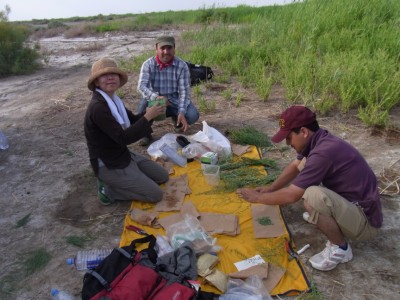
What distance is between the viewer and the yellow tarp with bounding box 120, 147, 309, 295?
236cm

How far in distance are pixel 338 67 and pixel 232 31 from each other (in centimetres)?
434

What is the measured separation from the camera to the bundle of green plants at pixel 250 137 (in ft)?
13.9

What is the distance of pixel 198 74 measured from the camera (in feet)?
21.2

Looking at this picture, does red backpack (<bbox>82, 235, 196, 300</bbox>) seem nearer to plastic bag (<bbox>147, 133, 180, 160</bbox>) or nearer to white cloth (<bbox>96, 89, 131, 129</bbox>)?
white cloth (<bbox>96, 89, 131, 129</bbox>)

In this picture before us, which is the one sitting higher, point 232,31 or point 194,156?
point 232,31

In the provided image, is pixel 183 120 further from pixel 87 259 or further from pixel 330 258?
pixel 330 258

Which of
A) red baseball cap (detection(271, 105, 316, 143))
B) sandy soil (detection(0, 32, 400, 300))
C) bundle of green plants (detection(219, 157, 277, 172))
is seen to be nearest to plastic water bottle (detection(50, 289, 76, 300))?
sandy soil (detection(0, 32, 400, 300))

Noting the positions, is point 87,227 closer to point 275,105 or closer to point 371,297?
point 371,297

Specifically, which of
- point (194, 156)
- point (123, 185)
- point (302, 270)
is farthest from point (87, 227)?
point (302, 270)

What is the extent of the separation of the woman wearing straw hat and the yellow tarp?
199mm

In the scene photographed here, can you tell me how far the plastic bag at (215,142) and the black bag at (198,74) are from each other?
2489 millimetres

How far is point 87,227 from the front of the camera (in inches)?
120

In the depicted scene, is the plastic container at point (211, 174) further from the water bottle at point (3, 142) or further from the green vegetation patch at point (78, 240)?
the water bottle at point (3, 142)

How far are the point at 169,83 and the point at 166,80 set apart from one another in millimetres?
58
